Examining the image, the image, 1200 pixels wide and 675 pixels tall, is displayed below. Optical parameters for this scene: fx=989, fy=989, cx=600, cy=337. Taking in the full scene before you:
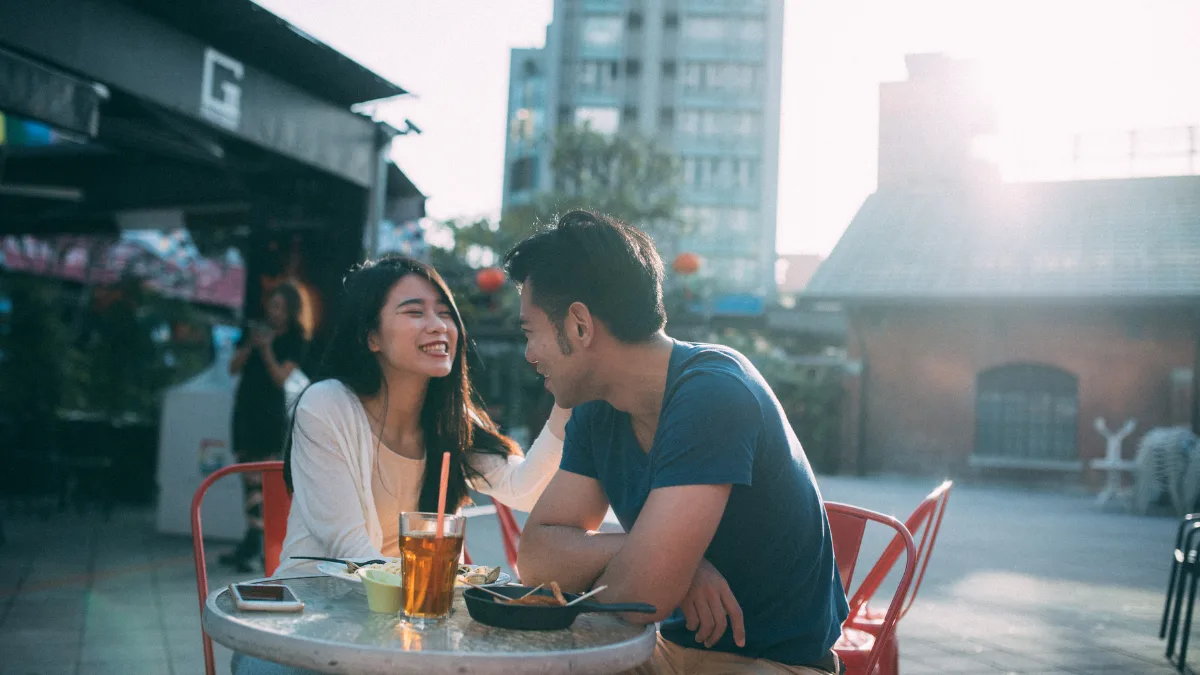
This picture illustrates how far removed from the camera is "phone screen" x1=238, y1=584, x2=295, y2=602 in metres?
1.56

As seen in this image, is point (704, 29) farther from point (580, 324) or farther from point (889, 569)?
point (580, 324)

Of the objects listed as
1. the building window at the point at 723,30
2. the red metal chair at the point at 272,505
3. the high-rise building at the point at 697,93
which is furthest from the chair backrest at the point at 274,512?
the building window at the point at 723,30

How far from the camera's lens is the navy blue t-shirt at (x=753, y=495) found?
163 centimetres

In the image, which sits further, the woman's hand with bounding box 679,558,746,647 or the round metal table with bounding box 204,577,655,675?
the woman's hand with bounding box 679,558,746,647

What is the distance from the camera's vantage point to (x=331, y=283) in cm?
691

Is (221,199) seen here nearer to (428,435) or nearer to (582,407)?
(428,435)

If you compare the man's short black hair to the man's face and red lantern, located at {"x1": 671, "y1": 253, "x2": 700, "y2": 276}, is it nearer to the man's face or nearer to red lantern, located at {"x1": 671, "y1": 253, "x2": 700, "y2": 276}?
the man's face

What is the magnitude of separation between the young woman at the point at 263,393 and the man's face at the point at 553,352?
411cm

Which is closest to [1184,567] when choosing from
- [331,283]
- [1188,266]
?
[331,283]

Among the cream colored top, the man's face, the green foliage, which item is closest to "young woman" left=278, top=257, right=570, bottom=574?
the cream colored top

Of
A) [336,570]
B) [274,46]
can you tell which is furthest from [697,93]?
[336,570]

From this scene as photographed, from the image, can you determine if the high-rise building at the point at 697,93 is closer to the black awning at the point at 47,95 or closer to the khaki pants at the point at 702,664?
the black awning at the point at 47,95

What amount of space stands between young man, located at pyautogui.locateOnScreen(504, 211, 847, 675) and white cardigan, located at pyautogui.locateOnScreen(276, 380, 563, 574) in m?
0.55

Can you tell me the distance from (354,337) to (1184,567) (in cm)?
374
